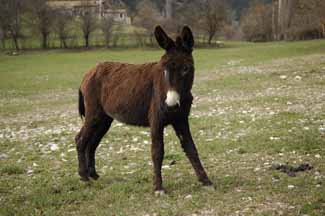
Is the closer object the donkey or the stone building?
the donkey

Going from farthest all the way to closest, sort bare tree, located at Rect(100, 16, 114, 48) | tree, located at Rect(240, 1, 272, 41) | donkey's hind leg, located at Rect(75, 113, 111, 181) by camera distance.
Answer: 1. tree, located at Rect(240, 1, 272, 41)
2. bare tree, located at Rect(100, 16, 114, 48)
3. donkey's hind leg, located at Rect(75, 113, 111, 181)

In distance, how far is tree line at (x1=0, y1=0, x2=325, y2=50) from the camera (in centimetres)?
6448

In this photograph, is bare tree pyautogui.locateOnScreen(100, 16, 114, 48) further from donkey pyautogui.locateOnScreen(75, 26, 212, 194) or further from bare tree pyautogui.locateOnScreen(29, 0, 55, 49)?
donkey pyautogui.locateOnScreen(75, 26, 212, 194)

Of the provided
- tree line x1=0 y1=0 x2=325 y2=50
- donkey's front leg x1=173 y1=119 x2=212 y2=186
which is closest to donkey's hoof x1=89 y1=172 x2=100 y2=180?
donkey's front leg x1=173 y1=119 x2=212 y2=186

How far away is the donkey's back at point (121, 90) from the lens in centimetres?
730

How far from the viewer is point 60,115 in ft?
54.9

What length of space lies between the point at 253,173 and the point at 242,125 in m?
4.12

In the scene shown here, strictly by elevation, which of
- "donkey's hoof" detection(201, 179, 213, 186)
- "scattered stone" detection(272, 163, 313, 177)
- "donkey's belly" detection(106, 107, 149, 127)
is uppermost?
"donkey's belly" detection(106, 107, 149, 127)

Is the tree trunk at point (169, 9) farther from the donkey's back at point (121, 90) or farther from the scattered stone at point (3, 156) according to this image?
the donkey's back at point (121, 90)

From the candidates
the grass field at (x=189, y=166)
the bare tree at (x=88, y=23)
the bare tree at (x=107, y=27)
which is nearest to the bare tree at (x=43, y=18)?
the bare tree at (x=88, y=23)

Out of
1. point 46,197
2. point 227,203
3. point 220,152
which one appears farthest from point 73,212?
point 220,152

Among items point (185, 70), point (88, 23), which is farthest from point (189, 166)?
point (88, 23)

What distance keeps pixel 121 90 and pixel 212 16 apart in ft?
198

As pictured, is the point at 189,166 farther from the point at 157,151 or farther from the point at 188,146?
the point at 157,151
